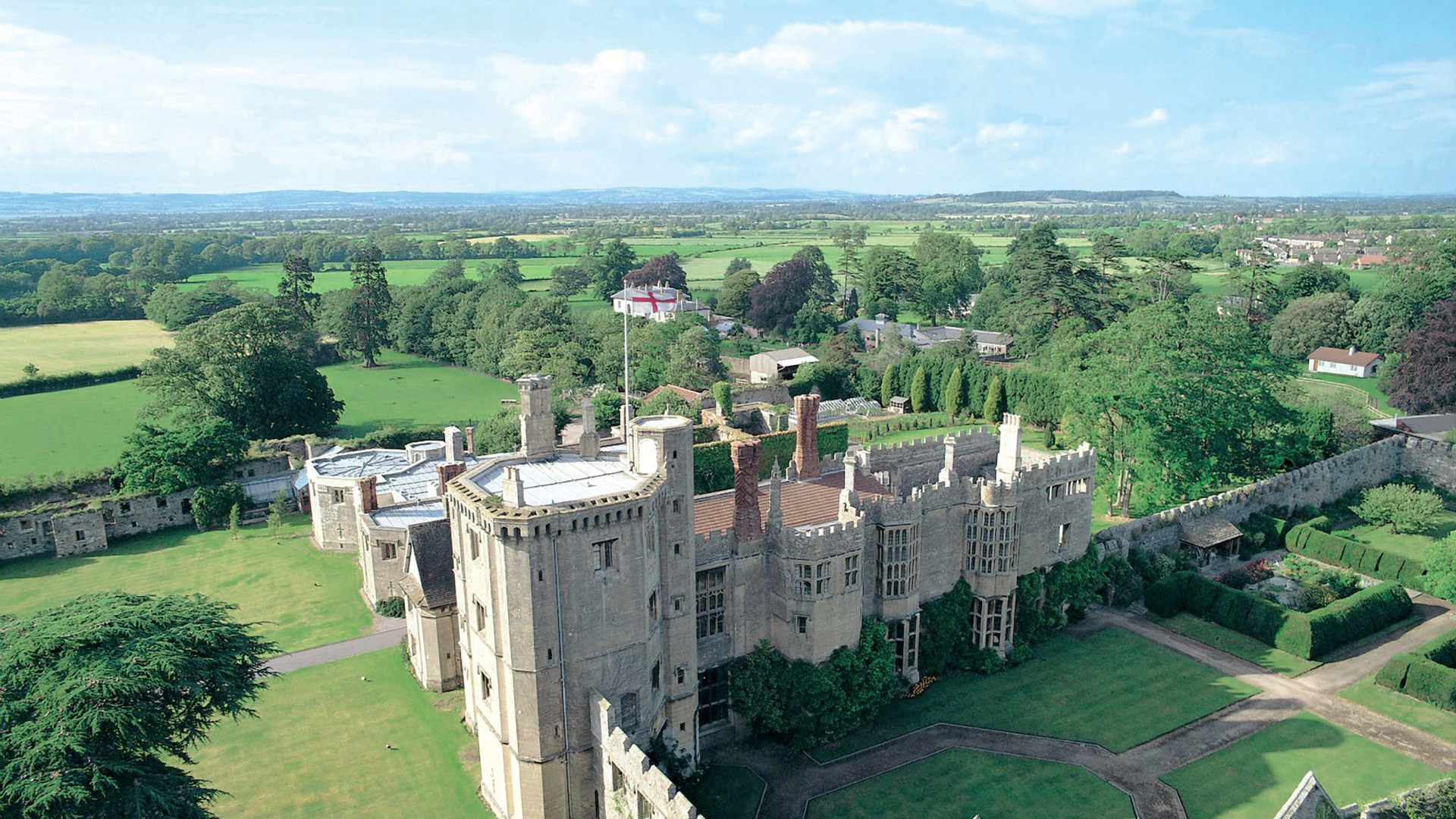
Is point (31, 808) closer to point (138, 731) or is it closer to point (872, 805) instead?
point (138, 731)

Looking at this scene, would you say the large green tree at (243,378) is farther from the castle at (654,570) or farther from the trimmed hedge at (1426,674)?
the trimmed hedge at (1426,674)

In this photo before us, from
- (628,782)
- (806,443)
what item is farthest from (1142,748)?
(628,782)

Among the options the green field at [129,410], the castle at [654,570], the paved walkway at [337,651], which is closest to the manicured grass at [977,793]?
the castle at [654,570]

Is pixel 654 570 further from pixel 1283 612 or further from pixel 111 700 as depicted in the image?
pixel 1283 612

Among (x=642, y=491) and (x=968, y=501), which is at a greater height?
(x=642, y=491)

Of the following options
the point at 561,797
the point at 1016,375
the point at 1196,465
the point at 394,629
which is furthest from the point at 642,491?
the point at 1016,375

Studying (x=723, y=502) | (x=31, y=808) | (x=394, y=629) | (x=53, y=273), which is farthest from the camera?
(x=53, y=273)

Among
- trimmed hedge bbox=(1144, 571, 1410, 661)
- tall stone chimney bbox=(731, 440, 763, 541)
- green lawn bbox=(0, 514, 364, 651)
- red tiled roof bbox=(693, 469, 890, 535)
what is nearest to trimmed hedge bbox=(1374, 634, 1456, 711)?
trimmed hedge bbox=(1144, 571, 1410, 661)
